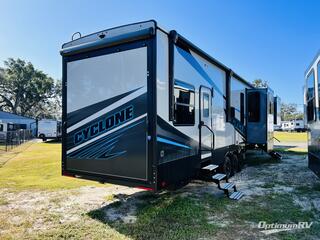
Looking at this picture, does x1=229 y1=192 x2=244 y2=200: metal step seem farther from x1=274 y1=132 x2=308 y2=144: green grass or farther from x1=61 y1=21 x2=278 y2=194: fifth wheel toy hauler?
x1=274 y1=132 x2=308 y2=144: green grass

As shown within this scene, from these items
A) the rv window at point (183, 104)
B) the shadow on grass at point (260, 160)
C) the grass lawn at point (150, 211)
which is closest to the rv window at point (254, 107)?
the shadow on grass at point (260, 160)

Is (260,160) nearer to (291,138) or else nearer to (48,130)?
(291,138)

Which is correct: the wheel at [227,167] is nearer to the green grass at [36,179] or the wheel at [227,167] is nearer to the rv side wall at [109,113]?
the green grass at [36,179]

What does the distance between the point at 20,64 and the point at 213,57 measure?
43.2 m

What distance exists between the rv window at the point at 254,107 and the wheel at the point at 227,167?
3050 millimetres

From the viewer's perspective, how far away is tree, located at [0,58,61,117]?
136 feet

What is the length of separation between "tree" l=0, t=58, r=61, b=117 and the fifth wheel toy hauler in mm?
41822

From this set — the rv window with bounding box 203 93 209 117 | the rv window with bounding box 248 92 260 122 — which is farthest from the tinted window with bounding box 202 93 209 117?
the rv window with bounding box 248 92 260 122

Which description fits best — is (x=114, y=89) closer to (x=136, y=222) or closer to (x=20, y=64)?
(x=136, y=222)

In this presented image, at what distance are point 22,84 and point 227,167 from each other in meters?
42.5

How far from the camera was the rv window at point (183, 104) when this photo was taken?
475 centimetres

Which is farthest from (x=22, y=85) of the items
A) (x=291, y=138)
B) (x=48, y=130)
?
(x=291, y=138)

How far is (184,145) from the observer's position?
5.02 m

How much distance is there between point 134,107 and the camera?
14.1ft
